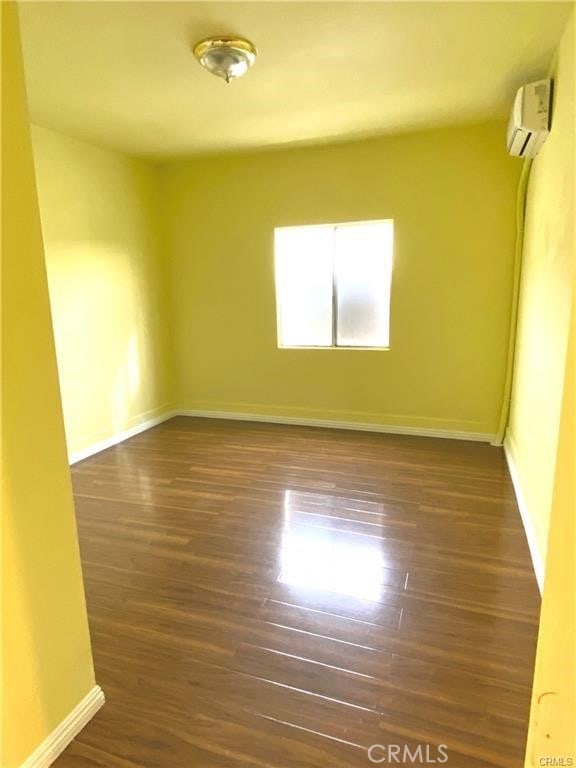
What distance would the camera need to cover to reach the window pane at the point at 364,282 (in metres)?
4.19

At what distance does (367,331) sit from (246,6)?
2.89 meters

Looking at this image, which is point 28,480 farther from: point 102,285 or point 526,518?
point 102,285

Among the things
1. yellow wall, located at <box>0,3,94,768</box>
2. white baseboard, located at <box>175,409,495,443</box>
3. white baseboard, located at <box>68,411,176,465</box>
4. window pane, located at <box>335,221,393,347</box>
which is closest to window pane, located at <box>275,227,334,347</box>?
window pane, located at <box>335,221,393,347</box>

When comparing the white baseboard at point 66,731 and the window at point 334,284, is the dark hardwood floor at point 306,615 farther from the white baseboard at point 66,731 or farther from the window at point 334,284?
the window at point 334,284

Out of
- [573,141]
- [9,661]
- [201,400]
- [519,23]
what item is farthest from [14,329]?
[201,400]

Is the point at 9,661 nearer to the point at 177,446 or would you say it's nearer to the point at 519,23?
the point at 177,446

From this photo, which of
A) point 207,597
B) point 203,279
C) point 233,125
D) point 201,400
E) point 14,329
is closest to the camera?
point 14,329

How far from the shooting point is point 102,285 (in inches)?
162

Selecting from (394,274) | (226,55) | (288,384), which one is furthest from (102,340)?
(394,274)

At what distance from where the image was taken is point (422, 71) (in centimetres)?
259
